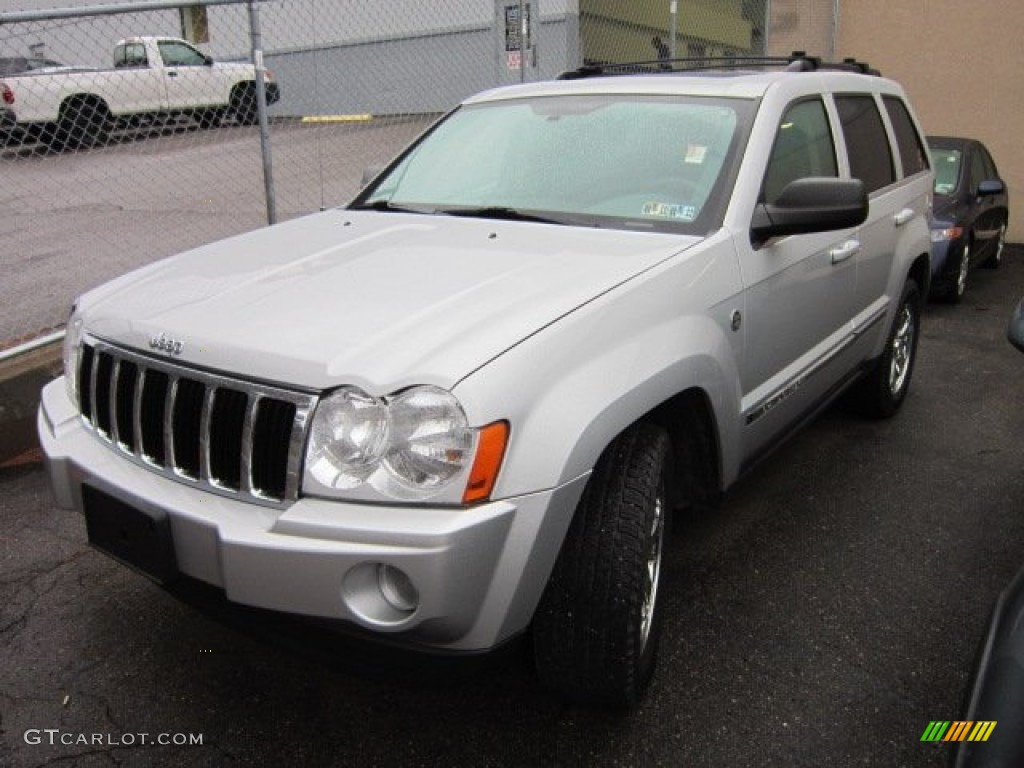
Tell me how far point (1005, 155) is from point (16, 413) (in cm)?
1166

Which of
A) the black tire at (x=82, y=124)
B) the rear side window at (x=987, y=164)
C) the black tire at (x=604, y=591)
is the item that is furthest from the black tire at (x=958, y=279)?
the black tire at (x=82, y=124)

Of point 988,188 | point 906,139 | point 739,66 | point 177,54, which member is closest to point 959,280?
point 988,188

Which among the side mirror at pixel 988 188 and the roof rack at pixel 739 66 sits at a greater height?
the roof rack at pixel 739 66

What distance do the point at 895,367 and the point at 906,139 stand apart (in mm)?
1227

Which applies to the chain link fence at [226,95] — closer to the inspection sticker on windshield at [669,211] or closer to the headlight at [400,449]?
the inspection sticker on windshield at [669,211]

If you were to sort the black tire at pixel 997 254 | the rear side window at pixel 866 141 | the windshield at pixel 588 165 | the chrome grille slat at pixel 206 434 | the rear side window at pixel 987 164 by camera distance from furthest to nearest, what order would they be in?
1. the black tire at pixel 997 254
2. the rear side window at pixel 987 164
3. the rear side window at pixel 866 141
4. the windshield at pixel 588 165
5. the chrome grille slat at pixel 206 434

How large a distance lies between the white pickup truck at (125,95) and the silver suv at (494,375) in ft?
8.85

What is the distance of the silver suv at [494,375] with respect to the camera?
201cm

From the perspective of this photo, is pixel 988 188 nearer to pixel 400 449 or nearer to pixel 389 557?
pixel 400 449

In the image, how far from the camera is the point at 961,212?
7887 mm

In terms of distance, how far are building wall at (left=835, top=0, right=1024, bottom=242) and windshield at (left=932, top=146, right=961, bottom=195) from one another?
135 inches

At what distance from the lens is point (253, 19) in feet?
16.6

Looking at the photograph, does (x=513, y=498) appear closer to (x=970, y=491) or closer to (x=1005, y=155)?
(x=970, y=491)

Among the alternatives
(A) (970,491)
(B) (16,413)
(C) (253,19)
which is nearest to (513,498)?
(A) (970,491)
